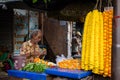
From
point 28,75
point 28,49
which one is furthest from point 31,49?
point 28,75

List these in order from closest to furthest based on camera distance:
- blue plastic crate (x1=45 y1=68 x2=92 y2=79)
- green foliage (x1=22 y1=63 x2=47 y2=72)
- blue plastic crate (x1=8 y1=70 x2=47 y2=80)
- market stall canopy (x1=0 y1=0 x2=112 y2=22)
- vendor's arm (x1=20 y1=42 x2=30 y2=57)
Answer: blue plastic crate (x1=45 y1=68 x2=92 y2=79) < blue plastic crate (x1=8 y1=70 x2=47 y2=80) < green foliage (x1=22 y1=63 x2=47 y2=72) < vendor's arm (x1=20 y1=42 x2=30 y2=57) < market stall canopy (x1=0 y1=0 x2=112 y2=22)

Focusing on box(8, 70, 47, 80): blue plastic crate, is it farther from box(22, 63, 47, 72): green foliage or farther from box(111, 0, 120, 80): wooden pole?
box(111, 0, 120, 80): wooden pole

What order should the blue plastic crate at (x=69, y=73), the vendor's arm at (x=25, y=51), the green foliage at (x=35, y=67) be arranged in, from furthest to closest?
the vendor's arm at (x=25, y=51)
the green foliage at (x=35, y=67)
the blue plastic crate at (x=69, y=73)

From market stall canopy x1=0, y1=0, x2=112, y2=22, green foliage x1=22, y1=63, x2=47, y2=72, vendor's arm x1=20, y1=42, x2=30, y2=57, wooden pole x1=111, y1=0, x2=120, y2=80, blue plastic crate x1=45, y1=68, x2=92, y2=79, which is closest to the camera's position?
wooden pole x1=111, y1=0, x2=120, y2=80

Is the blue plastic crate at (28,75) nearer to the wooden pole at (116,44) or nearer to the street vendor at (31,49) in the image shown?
the street vendor at (31,49)

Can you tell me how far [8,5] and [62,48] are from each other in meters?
6.86

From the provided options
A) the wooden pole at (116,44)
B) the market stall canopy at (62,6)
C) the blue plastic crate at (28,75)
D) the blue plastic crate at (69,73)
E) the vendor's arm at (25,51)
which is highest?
the market stall canopy at (62,6)

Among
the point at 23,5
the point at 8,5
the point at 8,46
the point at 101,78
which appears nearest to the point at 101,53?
the point at 101,78

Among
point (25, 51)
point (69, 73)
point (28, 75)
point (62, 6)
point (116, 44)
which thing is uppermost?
point (62, 6)

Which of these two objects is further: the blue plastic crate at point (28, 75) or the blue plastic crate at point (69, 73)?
the blue plastic crate at point (28, 75)

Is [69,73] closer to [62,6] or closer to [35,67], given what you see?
[35,67]

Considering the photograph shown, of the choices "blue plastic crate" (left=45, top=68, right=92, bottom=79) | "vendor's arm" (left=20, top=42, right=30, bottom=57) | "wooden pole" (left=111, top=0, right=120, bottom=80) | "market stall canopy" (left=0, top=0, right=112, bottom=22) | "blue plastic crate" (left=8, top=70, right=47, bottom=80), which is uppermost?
"market stall canopy" (left=0, top=0, right=112, bottom=22)

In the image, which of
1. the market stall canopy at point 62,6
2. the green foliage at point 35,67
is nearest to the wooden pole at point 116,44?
the green foliage at point 35,67

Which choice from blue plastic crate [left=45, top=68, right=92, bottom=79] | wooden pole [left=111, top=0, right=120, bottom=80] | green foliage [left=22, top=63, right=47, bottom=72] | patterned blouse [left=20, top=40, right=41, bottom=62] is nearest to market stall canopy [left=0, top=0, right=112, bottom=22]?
patterned blouse [left=20, top=40, right=41, bottom=62]
